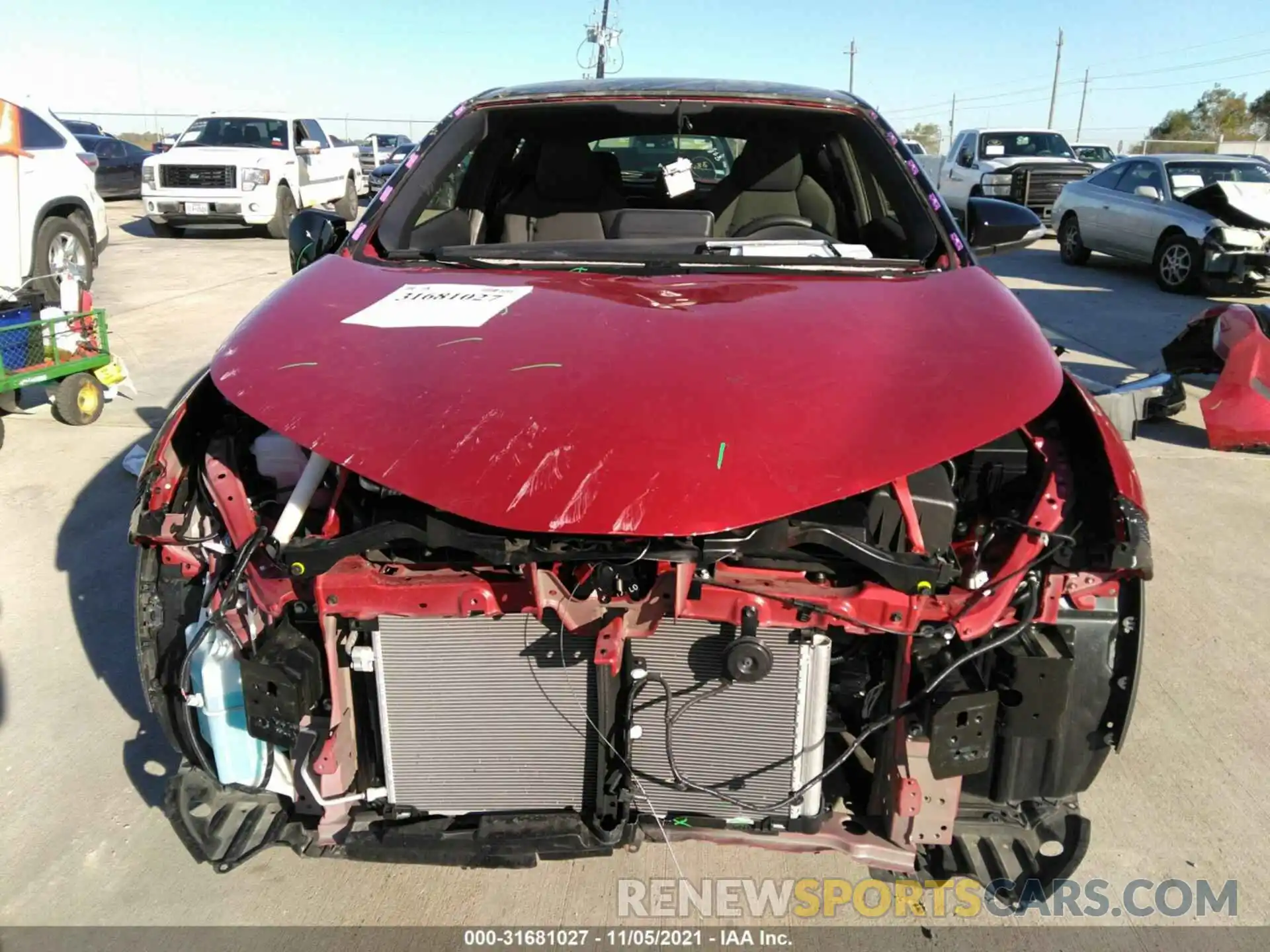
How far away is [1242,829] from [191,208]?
14.9m

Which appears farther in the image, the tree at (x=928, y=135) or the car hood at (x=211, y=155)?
the tree at (x=928, y=135)

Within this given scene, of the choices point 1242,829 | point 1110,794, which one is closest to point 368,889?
point 1110,794

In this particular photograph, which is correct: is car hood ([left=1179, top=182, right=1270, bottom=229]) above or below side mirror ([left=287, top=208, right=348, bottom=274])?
above

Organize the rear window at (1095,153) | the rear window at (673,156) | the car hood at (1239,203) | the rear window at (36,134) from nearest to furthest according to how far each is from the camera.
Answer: the rear window at (673,156)
the rear window at (36,134)
the car hood at (1239,203)
the rear window at (1095,153)

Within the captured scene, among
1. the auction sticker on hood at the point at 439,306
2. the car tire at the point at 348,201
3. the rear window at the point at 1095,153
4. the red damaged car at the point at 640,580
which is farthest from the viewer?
the rear window at the point at 1095,153

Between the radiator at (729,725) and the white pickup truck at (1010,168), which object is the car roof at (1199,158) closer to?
the white pickup truck at (1010,168)

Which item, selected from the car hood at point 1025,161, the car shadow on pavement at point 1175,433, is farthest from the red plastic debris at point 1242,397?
the car hood at point 1025,161

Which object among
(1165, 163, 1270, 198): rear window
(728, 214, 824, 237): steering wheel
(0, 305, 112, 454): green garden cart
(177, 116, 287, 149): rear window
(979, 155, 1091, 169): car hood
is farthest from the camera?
(979, 155, 1091, 169): car hood

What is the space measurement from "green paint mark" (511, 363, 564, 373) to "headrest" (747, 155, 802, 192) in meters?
2.04

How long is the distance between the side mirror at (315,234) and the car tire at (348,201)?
48.3ft

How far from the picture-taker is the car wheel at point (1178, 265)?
412 inches

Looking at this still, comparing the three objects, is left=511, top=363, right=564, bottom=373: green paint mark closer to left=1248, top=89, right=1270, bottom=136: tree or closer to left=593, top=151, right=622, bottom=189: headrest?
left=593, top=151, right=622, bottom=189: headrest

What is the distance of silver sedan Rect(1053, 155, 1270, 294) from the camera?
10109 mm

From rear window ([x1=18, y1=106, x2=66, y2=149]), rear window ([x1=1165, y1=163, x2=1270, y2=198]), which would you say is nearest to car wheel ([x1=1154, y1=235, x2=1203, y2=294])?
rear window ([x1=1165, y1=163, x2=1270, y2=198])
